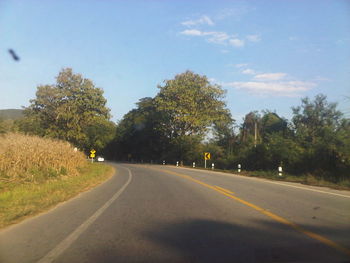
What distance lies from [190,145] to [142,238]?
48.7m

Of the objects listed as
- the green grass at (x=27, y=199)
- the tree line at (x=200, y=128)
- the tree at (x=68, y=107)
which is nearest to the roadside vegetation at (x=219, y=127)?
the tree line at (x=200, y=128)

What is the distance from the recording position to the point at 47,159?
20.6m

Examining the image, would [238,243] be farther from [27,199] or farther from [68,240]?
[27,199]

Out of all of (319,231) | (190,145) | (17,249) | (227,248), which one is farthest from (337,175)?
(190,145)

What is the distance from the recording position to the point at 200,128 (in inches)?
2174

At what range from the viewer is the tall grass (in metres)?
17.0

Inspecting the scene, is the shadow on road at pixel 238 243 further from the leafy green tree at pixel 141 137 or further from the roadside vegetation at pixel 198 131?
the leafy green tree at pixel 141 137

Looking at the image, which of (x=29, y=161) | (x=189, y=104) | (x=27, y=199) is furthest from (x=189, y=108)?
(x=27, y=199)

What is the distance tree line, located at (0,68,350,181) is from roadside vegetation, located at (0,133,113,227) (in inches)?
586

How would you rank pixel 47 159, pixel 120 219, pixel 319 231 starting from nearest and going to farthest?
pixel 319 231 → pixel 120 219 → pixel 47 159

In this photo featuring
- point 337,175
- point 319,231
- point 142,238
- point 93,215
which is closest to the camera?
point 142,238

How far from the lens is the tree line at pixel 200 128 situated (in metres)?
28.5

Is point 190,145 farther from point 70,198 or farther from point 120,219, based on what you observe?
point 120,219

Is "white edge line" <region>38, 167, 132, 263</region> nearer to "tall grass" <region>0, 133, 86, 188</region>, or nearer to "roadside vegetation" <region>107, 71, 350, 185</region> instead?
"tall grass" <region>0, 133, 86, 188</region>
